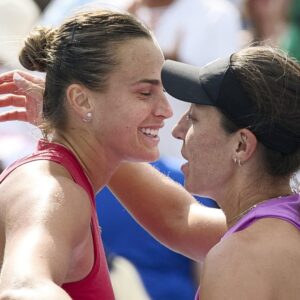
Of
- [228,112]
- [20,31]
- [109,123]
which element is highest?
[228,112]

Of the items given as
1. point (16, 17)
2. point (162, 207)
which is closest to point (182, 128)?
point (162, 207)

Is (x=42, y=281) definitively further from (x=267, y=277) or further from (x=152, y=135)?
(x=152, y=135)

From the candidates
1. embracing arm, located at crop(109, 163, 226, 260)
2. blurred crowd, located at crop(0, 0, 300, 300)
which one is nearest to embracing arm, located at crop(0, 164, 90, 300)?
embracing arm, located at crop(109, 163, 226, 260)

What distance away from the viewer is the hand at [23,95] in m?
2.88

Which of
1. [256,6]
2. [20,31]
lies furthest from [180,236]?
[20,31]

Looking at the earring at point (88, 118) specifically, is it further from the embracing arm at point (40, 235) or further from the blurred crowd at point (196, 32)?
the blurred crowd at point (196, 32)

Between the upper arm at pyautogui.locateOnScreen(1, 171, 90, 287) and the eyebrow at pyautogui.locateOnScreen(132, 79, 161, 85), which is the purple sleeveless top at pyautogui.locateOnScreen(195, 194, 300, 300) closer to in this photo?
the upper arm at pyautogui.locateOnScreen(1, 171, 90, 287)

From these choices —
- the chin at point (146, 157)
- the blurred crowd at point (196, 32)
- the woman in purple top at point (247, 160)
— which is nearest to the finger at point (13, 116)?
the chin at point (146, 157)

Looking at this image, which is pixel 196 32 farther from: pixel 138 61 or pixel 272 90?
pixel 272 90

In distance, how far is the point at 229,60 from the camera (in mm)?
2381

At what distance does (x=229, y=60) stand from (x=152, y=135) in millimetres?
472

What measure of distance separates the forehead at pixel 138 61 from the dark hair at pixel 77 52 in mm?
16

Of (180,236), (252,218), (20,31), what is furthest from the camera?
(20,31)

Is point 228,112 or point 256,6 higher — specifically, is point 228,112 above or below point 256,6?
above
